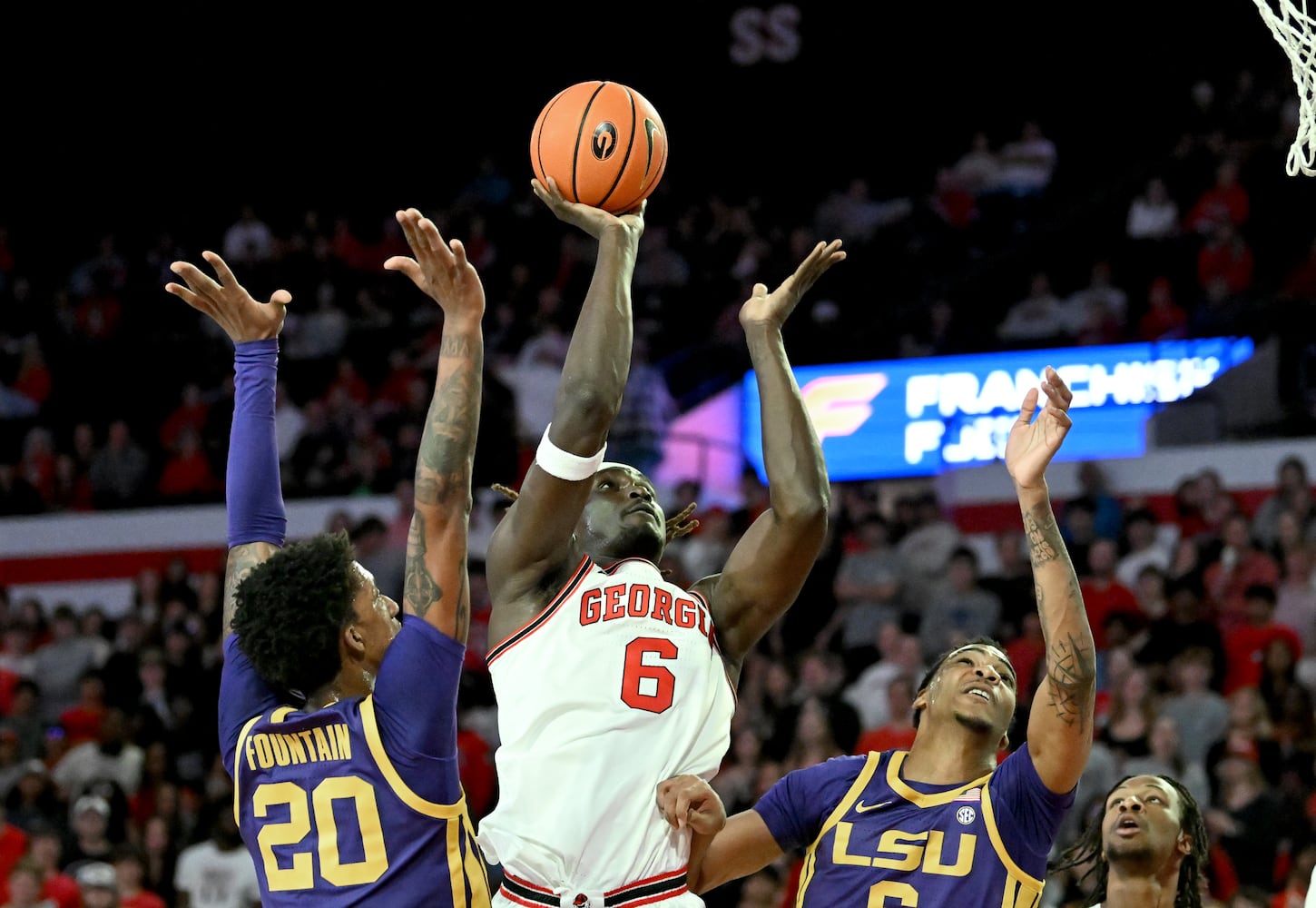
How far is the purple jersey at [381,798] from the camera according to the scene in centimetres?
376

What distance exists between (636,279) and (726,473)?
131 inches

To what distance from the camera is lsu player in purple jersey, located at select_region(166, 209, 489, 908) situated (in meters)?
3.77

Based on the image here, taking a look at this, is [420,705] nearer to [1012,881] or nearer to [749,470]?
[1012,881]

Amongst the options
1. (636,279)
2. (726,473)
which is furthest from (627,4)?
(726,473)

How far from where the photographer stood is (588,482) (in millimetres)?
4359

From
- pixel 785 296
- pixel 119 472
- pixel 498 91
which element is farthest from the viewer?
pixel 498 91

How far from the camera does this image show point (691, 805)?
439cm

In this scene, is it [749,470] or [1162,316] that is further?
[749,470]

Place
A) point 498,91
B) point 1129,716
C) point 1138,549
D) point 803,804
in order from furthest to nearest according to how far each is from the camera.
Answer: point 498,91 < point 1138,549 < point 1129,716 < point 803,804

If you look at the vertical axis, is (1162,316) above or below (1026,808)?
above

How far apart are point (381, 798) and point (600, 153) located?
6.00ft

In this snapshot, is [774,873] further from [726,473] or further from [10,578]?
[10,578]

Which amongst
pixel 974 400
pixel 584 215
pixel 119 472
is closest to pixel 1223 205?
pixel 974 400

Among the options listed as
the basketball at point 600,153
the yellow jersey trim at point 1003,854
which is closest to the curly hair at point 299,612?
the basketball at point 600,153
